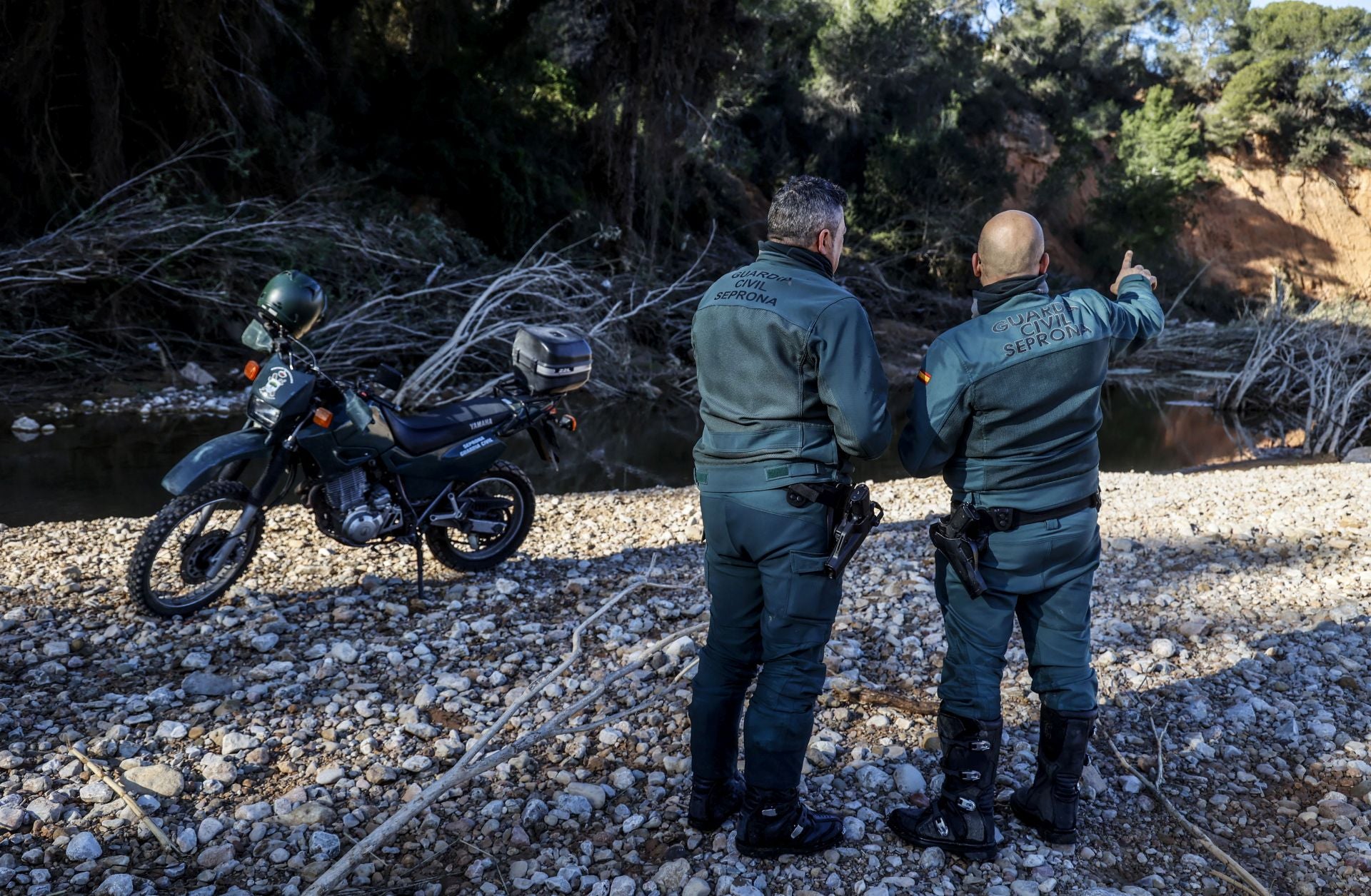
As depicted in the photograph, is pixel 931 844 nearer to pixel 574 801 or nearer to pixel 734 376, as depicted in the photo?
pixel 574 801

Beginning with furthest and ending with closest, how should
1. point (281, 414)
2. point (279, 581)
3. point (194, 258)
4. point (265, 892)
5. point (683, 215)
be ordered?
point (683, 215) < point (194, 258) < point (279, 581) < point (281, 414) < point (265, 892)

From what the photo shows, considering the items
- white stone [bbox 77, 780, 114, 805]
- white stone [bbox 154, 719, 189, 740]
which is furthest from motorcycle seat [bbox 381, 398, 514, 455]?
white stone [bbox 77, 780, 114, 805]

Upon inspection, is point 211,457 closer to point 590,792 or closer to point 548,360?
point 548,360

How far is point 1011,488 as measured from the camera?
9.25 ft

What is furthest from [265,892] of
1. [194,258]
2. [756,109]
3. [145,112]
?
[756,109]

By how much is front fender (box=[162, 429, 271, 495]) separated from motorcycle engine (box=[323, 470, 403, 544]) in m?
0.36

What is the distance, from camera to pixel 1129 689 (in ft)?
13.5

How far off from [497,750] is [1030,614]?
1.78 m

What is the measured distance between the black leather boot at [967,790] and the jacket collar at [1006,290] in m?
1.13

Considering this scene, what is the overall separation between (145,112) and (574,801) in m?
11.8

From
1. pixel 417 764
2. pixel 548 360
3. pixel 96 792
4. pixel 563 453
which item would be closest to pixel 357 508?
pixel 548 360

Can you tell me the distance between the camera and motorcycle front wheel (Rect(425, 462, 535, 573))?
5.35 metres

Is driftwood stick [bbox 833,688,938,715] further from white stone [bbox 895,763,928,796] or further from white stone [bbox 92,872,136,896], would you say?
white stone [bbox 92,872,136,896]

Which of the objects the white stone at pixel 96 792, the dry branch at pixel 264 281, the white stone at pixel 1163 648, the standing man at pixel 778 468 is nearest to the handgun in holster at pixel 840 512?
the standing man at pixel 778 468
